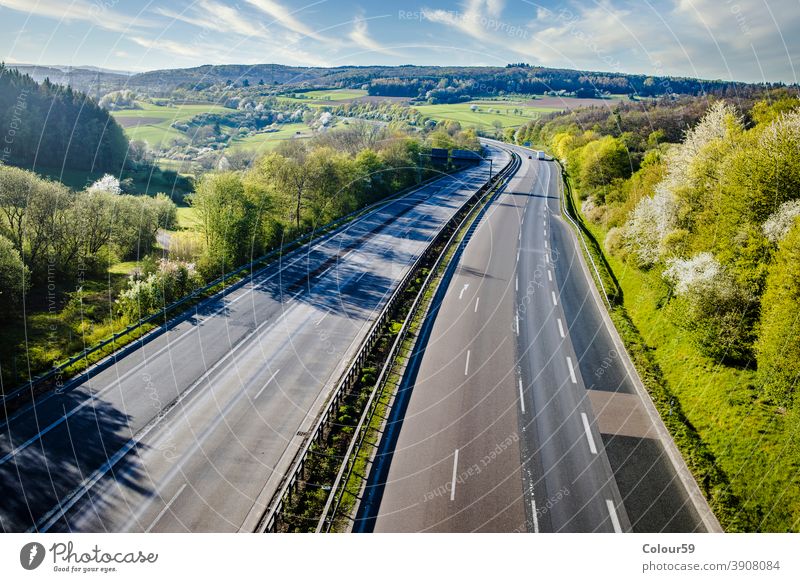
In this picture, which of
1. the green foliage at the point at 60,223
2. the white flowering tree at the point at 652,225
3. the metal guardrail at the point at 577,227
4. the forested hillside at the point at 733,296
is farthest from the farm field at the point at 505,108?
the forested hillside at the point at 733,296

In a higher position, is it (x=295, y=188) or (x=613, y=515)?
Result: (x=295, y=188)

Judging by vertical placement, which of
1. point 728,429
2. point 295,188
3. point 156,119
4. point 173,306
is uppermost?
point 156,119

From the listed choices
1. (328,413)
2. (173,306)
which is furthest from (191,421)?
(173,306)

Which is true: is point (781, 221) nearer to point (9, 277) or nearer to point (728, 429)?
point (728, 429)

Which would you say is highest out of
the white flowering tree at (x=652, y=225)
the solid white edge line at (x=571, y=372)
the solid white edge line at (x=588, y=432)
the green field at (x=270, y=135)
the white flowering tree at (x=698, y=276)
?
the green field at (x=270, y=135)

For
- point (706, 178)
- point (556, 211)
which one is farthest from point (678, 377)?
point (556, 211)

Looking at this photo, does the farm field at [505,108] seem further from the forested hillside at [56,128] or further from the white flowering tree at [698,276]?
the white flowering tree at [698,276]

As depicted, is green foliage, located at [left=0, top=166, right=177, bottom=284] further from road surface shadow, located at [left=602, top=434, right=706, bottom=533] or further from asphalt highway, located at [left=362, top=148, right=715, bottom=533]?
road surface shadow, located at [left=602, top=434, right=706, bottom=533]
